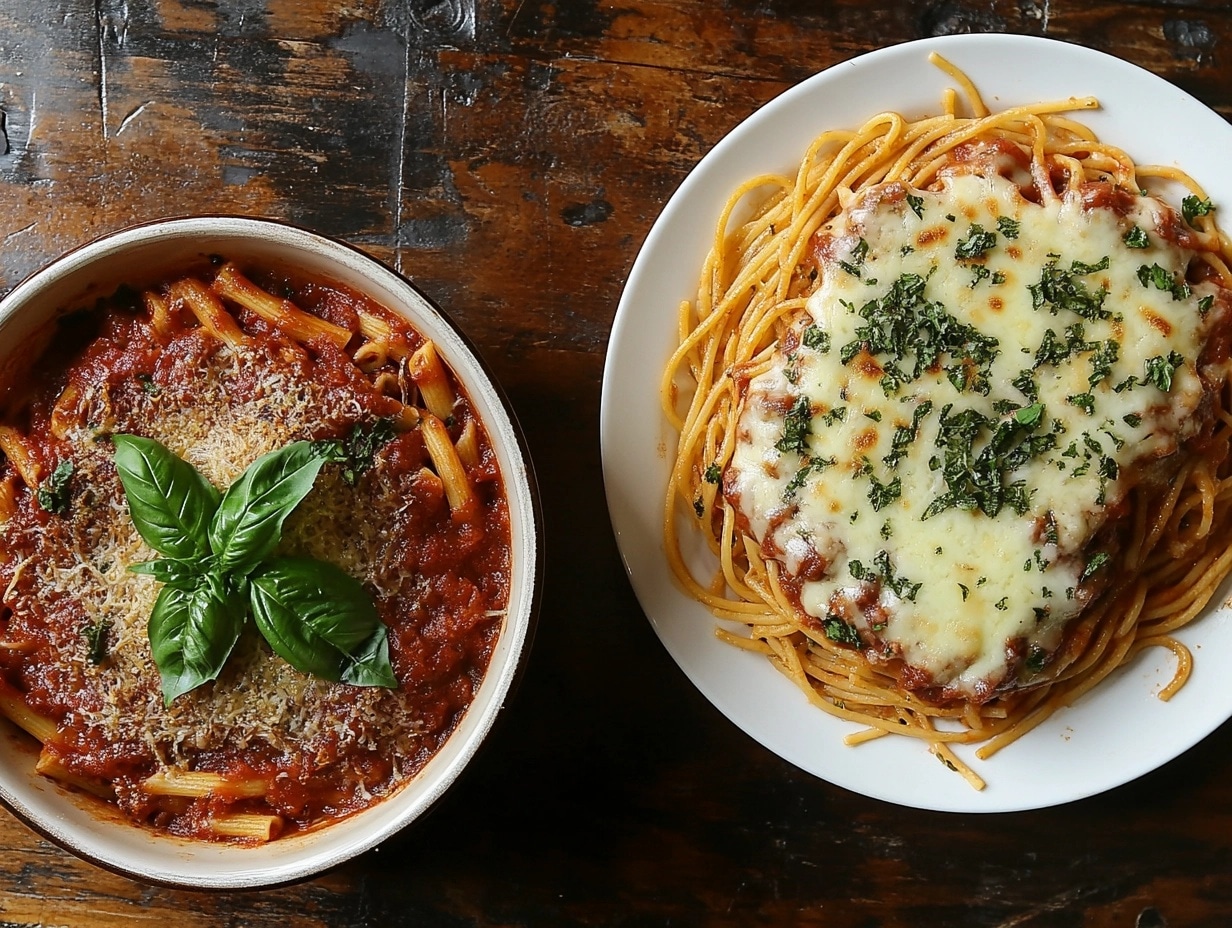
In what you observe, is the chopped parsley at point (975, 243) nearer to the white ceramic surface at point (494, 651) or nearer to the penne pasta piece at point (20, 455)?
the white ceramic surface at point (494, 651)

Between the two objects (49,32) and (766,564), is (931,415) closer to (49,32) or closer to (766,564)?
(766,564)

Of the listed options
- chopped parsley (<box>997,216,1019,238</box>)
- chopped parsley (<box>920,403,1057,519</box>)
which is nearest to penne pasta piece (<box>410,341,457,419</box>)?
chopped parsley (<box>920,403,1057,519</box>)

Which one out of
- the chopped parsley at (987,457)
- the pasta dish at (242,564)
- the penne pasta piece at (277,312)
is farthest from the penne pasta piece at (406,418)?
the chopped parsley at (987,457)

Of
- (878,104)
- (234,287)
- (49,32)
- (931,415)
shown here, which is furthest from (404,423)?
(49,32)

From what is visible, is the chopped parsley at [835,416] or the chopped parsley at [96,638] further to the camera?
the chopped parsley at [835,416]

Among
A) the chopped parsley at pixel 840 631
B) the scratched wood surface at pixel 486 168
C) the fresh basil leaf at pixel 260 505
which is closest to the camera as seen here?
the fresh basil leaf at pixel 260 505

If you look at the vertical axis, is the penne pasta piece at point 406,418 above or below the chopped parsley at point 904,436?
below

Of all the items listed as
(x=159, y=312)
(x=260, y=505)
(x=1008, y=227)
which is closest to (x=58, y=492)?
(x=159, y=312)

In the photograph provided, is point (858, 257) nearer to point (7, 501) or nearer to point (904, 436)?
point (904, 436)
